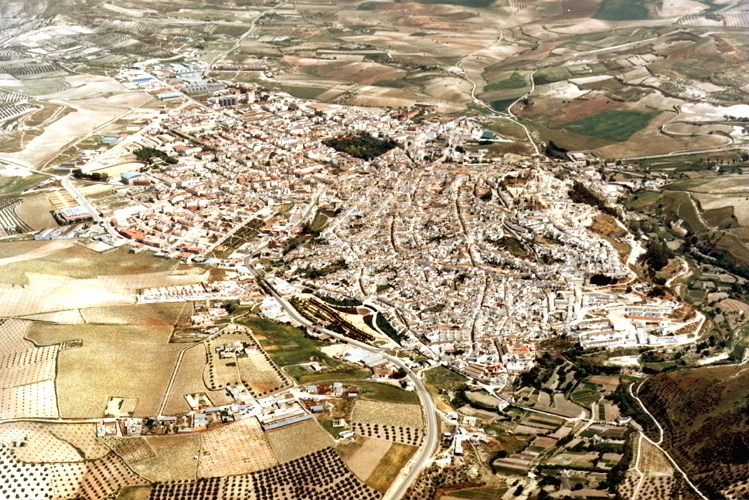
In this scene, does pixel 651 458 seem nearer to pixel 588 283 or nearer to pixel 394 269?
pixel 588 283

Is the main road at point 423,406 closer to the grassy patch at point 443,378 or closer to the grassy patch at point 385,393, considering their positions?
the grassy patch at point 385,393

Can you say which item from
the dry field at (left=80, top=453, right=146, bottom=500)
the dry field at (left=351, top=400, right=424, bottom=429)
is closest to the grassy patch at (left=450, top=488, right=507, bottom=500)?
the dry field at (left=351, top=400, right=424, bottom=429)

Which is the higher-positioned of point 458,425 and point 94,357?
point 94,357

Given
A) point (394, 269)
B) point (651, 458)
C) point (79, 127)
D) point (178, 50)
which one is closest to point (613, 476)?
point (651, 458)

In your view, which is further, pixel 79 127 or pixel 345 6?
pixel 345 6

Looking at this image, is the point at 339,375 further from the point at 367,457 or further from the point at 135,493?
the point at 135,493

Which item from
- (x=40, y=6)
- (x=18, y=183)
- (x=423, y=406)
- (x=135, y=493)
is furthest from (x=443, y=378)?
(x=40, y=6)

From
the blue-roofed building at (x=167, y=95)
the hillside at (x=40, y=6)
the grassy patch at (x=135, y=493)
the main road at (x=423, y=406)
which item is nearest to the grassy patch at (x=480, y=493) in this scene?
the main road at (x=423, y=406)
